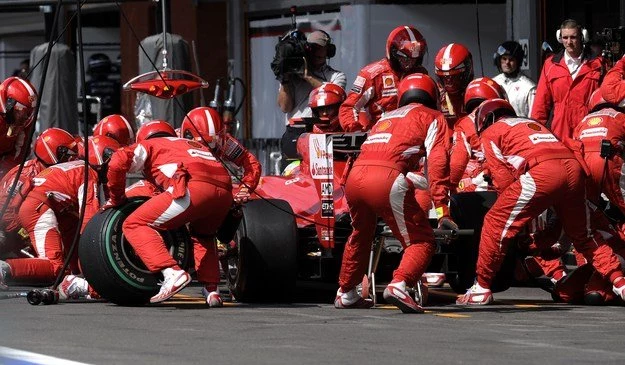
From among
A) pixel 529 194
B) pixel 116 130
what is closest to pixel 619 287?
pixel 529 194

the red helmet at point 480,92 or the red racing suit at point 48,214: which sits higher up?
the red helmet at point 480,92

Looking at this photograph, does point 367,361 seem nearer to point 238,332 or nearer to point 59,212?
point 238,332

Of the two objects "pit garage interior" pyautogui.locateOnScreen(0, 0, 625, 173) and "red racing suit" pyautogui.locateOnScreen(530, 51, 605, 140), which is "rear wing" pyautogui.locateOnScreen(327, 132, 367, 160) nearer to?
"red racing suit" pyautogui.locateOnScreen(530, 51, 605, 140)

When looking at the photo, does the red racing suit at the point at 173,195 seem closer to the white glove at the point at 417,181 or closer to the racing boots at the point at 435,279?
the white glove at the point at 417,181

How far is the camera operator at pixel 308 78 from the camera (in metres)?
17.4

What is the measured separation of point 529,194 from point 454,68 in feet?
8.53

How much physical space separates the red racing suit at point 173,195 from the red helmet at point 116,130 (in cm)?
→ 238

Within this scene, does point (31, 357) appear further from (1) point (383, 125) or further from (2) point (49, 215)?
(2) point (49, 215)

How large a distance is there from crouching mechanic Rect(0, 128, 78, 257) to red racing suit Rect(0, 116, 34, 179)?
0.49 meters

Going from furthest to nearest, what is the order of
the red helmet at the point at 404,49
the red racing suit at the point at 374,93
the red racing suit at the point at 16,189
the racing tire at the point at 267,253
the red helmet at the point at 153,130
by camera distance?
the red helmet at the point at 404,49 → the red racing suit at the point at 374,93 → the red racing suit at the point at 16,189 → the red helmet at the point at 153,130 → the racing tire at the point at 267,253

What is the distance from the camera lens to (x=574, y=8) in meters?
19.9

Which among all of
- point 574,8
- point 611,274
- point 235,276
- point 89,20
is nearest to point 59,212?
point 235,276

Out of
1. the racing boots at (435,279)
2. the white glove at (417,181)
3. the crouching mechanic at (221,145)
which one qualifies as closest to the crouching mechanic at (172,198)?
the crouching mechanic at (221,145)

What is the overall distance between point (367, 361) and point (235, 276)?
4.30 metres
